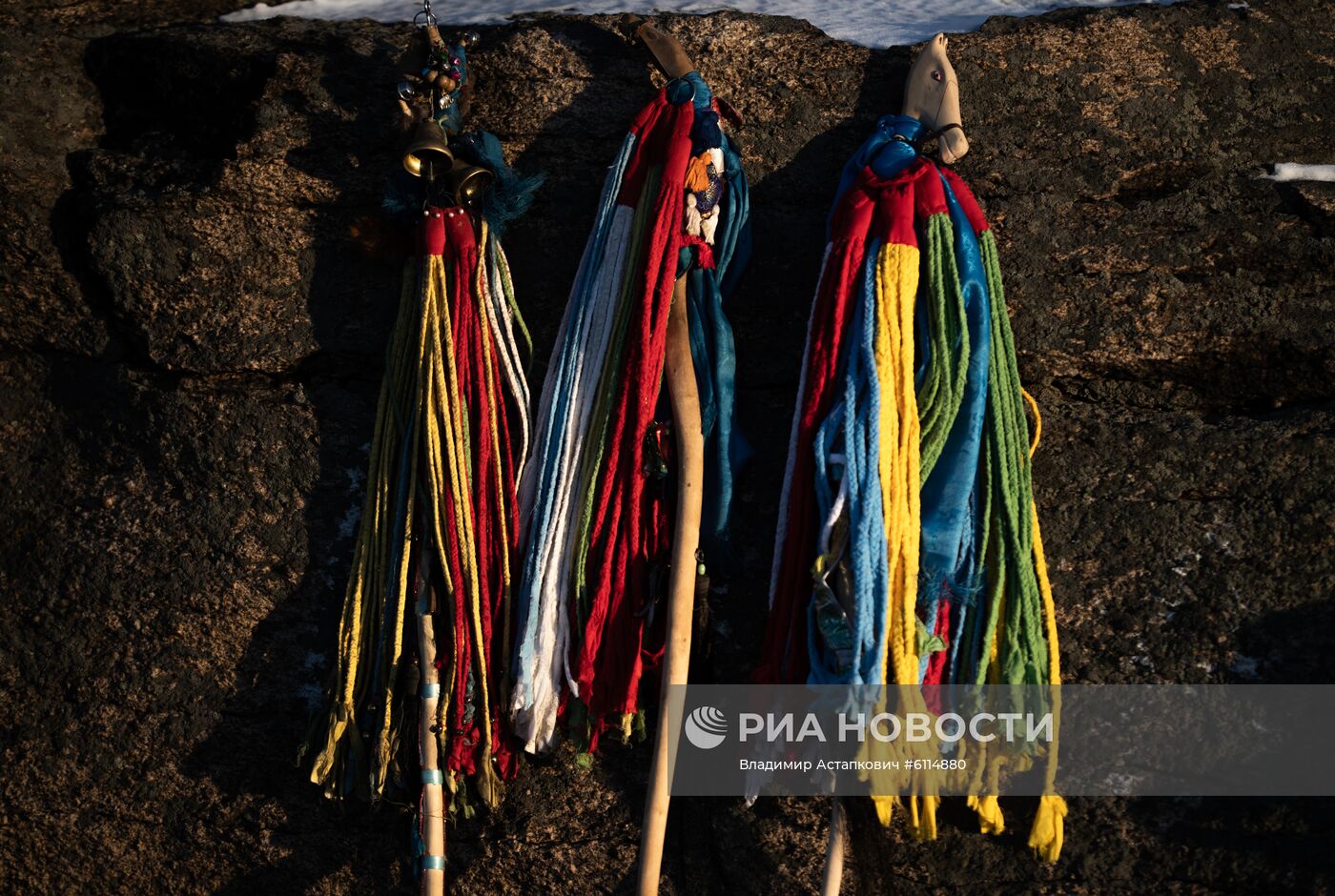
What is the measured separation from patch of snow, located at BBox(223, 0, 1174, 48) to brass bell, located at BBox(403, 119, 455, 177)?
1.74 ft

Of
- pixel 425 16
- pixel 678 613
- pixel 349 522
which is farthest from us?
pixel 425 16

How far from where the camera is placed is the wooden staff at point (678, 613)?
7.66 ft

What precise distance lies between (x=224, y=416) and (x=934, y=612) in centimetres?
154

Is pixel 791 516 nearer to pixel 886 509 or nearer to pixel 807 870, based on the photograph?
pixel 886 509

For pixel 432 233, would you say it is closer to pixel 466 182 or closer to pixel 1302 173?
pixel 466 182

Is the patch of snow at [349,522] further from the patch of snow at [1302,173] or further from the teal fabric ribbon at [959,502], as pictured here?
the patch of snow at [1302,173]

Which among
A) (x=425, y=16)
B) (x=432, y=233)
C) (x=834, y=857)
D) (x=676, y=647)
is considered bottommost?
(x=834, y=857)

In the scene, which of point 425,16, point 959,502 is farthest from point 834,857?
point 425,16

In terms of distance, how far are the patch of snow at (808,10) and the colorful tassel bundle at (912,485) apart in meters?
0.58

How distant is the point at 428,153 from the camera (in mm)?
2432

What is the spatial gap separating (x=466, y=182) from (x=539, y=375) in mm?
432

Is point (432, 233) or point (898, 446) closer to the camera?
point (898, 446)

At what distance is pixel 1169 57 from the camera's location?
2.62 metres

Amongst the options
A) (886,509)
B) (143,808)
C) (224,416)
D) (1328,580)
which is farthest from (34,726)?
(1328,580)
